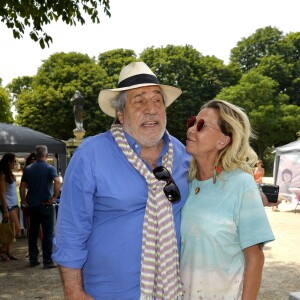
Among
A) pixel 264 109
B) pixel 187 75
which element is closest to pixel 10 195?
pixel 264 109

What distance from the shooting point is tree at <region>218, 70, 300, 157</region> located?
Result: 38312mm

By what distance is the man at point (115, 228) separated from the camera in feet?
8.20

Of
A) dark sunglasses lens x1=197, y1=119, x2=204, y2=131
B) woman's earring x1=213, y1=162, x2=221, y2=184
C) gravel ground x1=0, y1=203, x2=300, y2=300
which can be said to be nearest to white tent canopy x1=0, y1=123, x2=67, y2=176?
gravel ground x1=0, y1=203, x2=300, y2=300

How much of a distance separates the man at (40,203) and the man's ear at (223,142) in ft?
18.6

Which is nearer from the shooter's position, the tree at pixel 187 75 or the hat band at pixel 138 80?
the hat band at pixel 138 80

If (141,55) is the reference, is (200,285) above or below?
below

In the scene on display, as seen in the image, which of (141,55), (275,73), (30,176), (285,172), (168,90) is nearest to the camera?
(168,90)

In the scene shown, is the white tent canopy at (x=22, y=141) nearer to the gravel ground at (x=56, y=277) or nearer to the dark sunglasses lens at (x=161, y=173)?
the gravel ground at (x=56, y=277)

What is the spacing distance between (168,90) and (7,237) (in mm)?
6116

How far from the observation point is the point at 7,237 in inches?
323

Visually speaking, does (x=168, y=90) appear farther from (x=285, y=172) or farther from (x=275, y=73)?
(x=275, y=73)

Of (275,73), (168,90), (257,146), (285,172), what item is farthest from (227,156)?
(275,73)

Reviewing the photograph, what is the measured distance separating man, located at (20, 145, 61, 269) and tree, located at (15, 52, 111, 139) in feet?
107

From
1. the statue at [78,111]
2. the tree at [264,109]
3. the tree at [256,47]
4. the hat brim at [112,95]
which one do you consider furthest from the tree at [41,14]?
the tree at [256,47]
